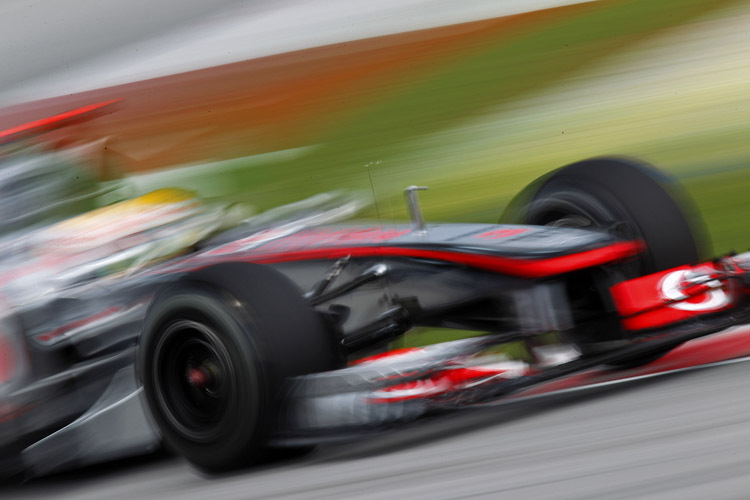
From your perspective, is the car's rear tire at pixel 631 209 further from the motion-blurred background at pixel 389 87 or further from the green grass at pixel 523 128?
the motion-blurred background at pixel 389 87

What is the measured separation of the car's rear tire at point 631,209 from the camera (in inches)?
108

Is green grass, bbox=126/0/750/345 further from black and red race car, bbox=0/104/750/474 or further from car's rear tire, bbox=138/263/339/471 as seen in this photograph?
car's rear tire, bbox=138/263/339/471

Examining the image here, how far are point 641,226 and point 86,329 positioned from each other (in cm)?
163

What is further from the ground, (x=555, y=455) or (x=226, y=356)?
(x=226, y=356)

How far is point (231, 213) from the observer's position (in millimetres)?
3404

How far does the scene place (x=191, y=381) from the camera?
2525 millimetres

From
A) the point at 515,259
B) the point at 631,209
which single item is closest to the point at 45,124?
the point at 515,259

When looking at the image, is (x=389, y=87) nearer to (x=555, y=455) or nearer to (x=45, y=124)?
(x=45, y=124)

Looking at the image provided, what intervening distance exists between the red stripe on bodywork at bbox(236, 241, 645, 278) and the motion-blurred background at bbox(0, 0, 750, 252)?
397 centimetres

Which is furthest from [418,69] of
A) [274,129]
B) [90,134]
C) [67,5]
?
[90,134]

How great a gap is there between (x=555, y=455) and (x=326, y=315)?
75cm

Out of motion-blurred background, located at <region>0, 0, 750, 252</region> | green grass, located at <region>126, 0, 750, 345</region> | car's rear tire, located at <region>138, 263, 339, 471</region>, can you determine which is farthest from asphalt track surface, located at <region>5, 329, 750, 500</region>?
motion-blurred background, located at <region>0, 0, 750, 252</region>

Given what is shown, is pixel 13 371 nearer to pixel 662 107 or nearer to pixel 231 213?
pixel 231 213

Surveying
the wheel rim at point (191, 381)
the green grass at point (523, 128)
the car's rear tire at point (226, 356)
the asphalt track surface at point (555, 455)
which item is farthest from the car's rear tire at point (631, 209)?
the green grass at point (523, 128)
